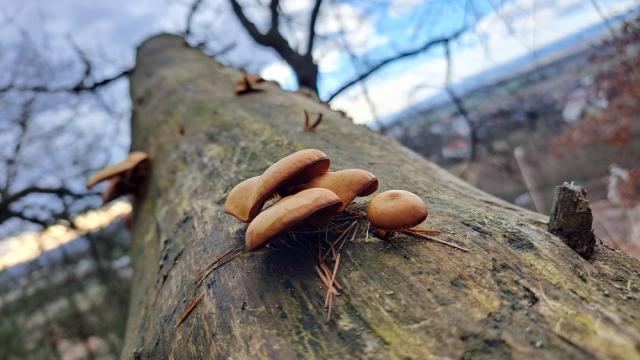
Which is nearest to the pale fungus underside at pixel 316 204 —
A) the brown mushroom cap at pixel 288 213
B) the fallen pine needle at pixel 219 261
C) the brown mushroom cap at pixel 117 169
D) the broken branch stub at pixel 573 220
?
the brown mushroom cap at pixel 288 213

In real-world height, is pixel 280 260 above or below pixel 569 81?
below

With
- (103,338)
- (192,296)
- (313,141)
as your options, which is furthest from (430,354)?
(103,338)

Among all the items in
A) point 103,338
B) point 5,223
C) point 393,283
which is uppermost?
point 393,283

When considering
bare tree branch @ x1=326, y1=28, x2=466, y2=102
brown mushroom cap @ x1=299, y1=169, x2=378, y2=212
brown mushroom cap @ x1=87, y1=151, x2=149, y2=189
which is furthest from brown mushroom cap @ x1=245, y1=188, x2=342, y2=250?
bare tree branch @ x1=326, y1=28, x2=466, y2=102

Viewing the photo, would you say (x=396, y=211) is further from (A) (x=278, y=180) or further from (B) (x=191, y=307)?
(B) (x=191, y=307)

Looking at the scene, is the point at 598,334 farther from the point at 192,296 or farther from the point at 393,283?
the point at 192,296
